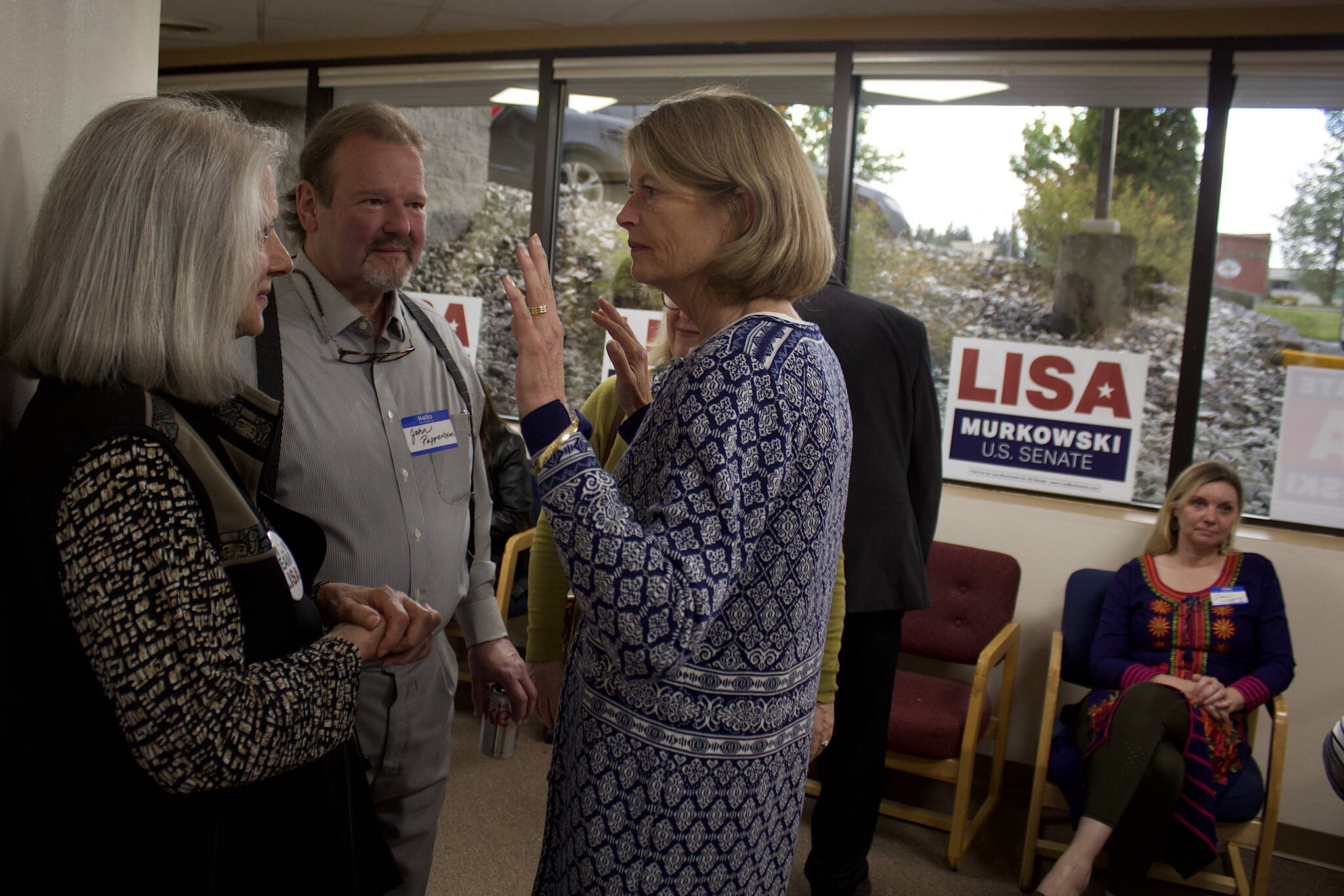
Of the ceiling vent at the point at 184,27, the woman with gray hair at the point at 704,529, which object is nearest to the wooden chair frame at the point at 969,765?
the woman with gray hair at the point at 704,529

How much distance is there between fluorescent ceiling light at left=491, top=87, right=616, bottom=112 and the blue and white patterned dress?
3.95 m

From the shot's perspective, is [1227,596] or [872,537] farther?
[1227,596]

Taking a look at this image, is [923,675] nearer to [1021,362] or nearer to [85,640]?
[1021,362]

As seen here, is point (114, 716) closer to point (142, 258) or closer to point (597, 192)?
point (142, 258)

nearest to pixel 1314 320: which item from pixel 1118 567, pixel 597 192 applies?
pixel 1118 567

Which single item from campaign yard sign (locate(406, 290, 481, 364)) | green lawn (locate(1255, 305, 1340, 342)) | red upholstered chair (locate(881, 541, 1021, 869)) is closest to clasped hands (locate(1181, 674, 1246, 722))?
red upholstered chair (locate(881, 541, 1021, 869))

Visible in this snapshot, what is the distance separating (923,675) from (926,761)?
1.69 ft

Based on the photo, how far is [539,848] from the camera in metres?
3.24

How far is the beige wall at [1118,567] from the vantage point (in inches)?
139

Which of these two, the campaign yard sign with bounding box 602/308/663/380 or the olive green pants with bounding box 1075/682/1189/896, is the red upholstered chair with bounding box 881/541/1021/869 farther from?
the campaign yard sign with bounding box 602/308/663/380

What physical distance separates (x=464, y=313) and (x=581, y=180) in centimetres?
100

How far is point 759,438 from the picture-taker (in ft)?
3.62

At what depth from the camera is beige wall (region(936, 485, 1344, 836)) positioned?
3.53 meters

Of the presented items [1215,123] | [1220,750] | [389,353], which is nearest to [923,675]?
[1220,750]
